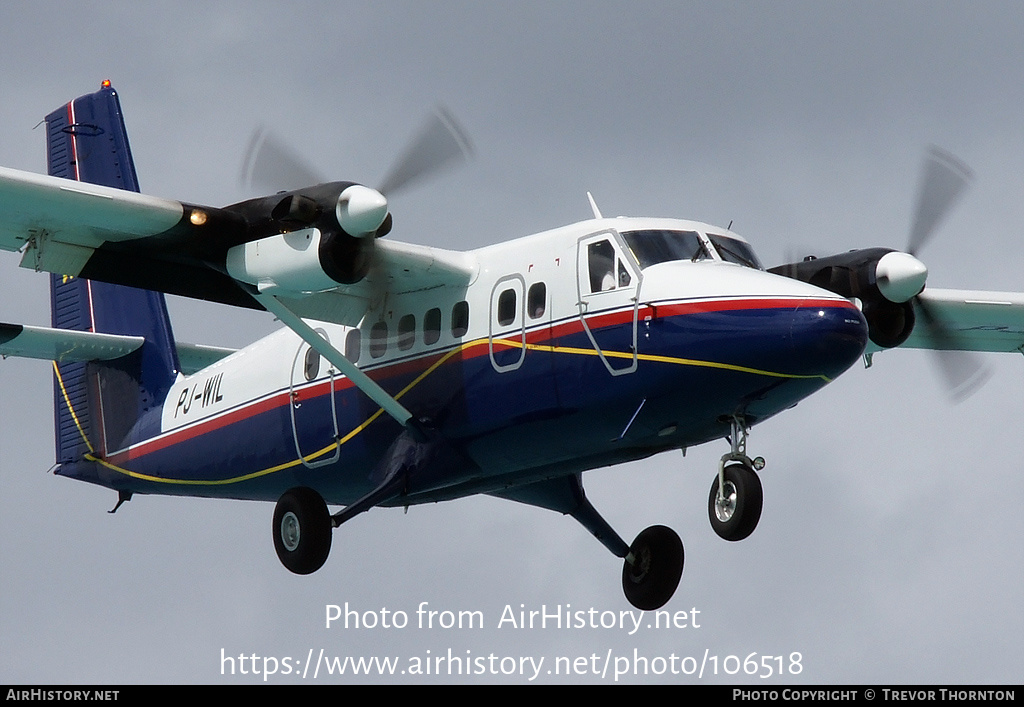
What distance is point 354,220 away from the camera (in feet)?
56.8

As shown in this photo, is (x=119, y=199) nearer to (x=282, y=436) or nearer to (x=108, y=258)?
(x=108, y=258)

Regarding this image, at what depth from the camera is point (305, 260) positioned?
17.4 m

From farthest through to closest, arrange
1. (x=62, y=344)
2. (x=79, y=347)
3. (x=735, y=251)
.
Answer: (x=79, y=347) < (x=62, y=344) < (x=735, y=251)

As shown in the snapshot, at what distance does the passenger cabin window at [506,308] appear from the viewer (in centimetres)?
1766

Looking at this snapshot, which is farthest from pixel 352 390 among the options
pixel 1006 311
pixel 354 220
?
pixel 1006 311

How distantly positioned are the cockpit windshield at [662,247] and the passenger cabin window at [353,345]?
3.59m

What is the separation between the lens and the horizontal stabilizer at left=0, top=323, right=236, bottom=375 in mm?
20422

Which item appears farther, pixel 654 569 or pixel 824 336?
pixel 654 569

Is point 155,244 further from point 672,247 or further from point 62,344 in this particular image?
point 672,247

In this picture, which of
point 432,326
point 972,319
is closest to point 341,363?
point 432,326

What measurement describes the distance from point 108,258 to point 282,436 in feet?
9.37

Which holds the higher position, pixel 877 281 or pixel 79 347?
pixel 877 281

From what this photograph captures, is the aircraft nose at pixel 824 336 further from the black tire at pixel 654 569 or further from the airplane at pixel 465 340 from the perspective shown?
the black tire at pixel 654 569

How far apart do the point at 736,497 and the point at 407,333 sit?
4238 mm
